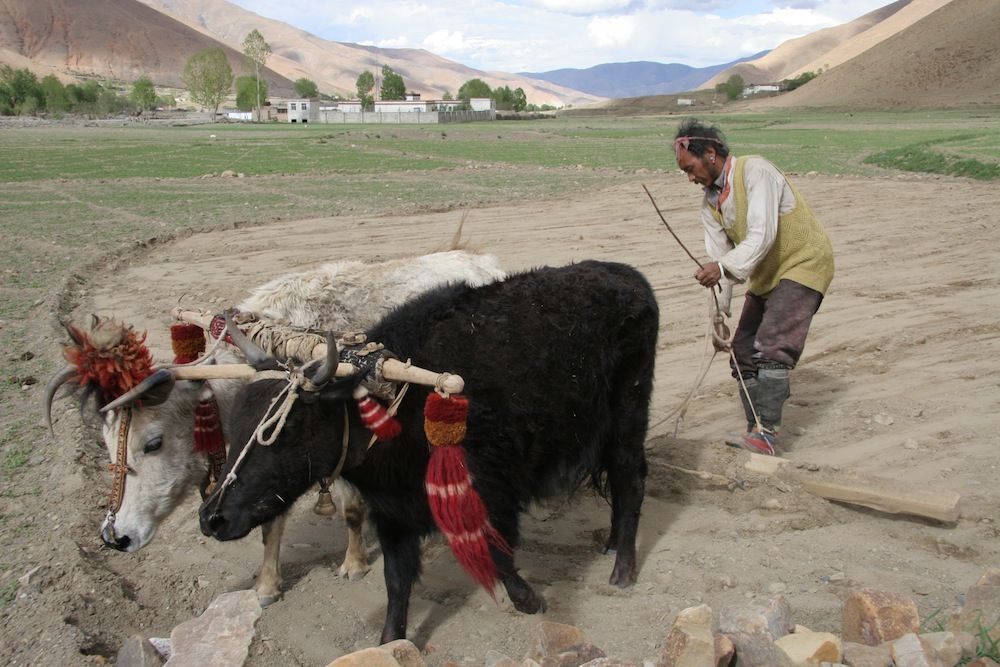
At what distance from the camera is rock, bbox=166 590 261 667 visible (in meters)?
3.68

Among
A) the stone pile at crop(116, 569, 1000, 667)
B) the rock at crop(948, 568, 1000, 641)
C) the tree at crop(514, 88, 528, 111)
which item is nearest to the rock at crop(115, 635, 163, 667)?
the stone pile at crop(116, 569, 1000, 667)

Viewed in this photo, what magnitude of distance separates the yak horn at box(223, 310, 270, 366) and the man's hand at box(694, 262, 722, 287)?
105 inches

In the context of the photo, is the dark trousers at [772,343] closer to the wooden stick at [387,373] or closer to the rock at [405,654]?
the wooden stick at [387,373]

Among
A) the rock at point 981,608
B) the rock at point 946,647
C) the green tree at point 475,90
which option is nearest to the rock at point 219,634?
the rock at point 946,647

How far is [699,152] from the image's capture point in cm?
525

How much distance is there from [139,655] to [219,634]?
46cm

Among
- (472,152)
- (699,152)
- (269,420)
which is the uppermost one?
(699,152)

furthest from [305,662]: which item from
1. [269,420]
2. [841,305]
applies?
[841,305]

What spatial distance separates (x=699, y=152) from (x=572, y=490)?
2199 millimetres

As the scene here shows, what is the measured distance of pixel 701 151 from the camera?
5254 millimetres

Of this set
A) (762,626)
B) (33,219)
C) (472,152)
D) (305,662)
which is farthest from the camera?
(472,152)

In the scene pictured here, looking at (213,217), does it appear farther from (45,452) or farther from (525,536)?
(525,536)

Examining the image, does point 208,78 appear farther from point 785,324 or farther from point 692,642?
point 692,642

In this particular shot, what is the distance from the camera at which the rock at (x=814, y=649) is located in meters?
3.19
